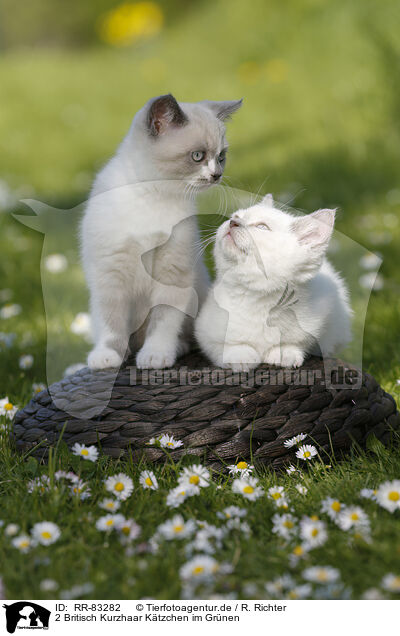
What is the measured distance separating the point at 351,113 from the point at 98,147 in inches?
85.7

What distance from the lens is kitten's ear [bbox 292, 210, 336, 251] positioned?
6.29 ft

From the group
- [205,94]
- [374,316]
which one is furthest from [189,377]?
[205,94]

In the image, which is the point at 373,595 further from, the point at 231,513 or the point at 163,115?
the point at 163,115

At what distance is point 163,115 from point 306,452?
1170 mm

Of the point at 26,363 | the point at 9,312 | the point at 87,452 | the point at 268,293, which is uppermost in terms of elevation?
the point at 268,293

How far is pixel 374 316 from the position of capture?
2.97 meters

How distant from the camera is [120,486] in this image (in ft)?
5.55

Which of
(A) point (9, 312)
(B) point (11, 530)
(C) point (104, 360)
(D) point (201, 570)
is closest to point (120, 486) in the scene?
(B) point (11, 530)

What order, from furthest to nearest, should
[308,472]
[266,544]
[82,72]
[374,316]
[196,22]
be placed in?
[196,22] → [82,72] → [374,316] → [308,472] → [266,544]

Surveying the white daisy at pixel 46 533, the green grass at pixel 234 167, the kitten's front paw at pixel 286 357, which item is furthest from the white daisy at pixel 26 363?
Answer: the white daisy at pixel 46 533

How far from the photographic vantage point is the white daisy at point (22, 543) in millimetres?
1470

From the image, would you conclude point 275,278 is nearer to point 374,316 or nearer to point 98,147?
point 374,316

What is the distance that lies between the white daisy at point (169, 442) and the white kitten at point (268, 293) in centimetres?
32

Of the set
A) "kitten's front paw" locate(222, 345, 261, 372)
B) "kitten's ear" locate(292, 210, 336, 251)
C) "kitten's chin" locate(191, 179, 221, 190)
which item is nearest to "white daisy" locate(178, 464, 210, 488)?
"kitten's front paw" locate(222, 345, 261, 372)
